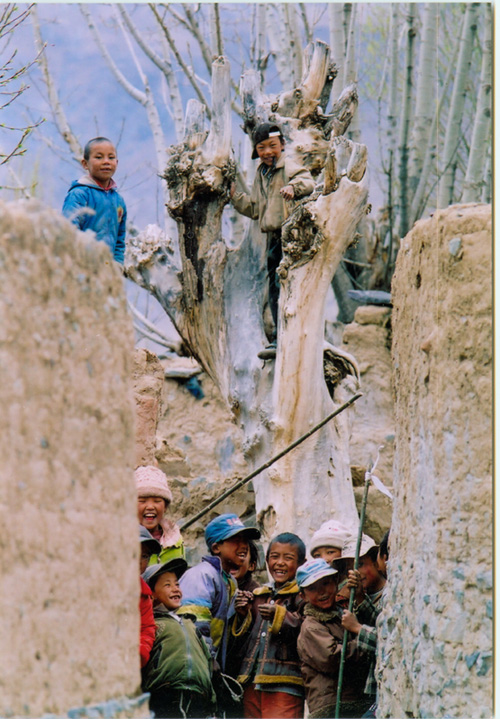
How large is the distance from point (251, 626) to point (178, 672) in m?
0.69

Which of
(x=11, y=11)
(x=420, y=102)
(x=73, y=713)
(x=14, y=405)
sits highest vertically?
(x=420, y=102)

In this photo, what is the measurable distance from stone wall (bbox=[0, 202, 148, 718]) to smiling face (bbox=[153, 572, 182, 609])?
4.72ft

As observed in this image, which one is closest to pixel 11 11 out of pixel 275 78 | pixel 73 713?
pixel 73 713

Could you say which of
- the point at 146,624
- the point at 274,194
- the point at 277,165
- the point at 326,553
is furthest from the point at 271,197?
the point at 146,624

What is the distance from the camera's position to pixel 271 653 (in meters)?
4.26

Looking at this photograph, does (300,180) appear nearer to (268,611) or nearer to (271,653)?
(268,611)

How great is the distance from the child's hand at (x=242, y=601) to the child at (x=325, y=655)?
0.32 metres

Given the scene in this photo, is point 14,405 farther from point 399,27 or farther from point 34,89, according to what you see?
point 399,27

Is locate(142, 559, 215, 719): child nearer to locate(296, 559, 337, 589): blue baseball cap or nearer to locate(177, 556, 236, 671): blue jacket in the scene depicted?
locate(177, 556, 236, 671): blue jacket

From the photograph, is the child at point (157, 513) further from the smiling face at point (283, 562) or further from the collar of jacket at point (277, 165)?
the collar of jacket at point (277, 165)

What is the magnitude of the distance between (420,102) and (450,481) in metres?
6.45

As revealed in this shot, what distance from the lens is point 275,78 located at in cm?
933

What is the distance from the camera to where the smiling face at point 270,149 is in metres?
6.32

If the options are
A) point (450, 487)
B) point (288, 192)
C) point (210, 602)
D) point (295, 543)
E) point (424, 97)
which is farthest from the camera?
point (424, 97)
